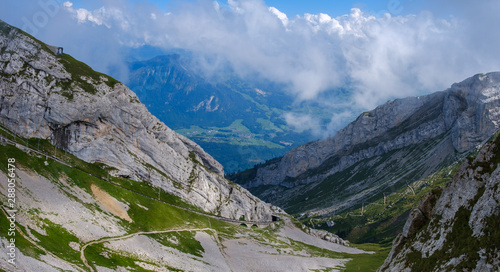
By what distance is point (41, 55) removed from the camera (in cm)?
17812

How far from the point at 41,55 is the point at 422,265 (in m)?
179

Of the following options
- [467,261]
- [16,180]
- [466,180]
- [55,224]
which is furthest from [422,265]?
[16,180]

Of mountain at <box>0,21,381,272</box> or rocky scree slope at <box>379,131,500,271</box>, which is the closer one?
rocky scree slope at <box>379,131,500,271</box>

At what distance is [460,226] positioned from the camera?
43750 mm

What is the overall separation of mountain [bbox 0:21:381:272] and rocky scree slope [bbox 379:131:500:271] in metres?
59.3

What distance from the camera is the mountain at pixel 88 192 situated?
93.3m

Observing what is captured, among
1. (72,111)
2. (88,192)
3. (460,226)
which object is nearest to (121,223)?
(88,192)

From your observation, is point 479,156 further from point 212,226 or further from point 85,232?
point 212,226

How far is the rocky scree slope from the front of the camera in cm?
3800

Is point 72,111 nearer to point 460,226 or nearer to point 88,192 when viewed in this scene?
point 88,192

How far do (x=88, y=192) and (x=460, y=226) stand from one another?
388 ft

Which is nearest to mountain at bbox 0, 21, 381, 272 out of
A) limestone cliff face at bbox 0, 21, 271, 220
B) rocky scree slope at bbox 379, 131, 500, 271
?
limestone cliff face at bbox 0, 21, 271, 220

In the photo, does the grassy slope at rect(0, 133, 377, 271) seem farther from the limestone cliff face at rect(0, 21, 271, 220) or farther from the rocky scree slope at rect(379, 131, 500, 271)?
the rocky scree slope at rect(379, 131, 500, 271)

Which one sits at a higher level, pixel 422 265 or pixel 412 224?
pixel 412 224
